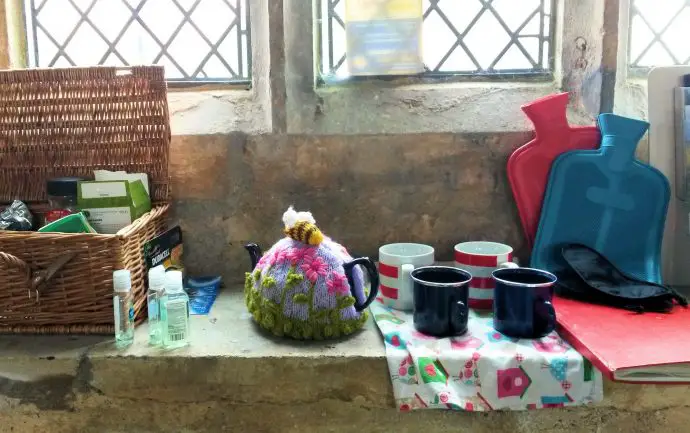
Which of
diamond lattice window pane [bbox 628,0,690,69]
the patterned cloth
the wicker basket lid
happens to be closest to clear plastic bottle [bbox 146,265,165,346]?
the wicker basket lid

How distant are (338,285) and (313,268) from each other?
5 cm

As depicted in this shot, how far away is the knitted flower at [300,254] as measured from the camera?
93 centimetres

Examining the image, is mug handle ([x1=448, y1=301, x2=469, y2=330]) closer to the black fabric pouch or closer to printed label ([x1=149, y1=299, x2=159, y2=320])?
the black fabric pouch

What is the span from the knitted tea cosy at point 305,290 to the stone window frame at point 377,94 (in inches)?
12.8

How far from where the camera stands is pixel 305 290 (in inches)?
35.5

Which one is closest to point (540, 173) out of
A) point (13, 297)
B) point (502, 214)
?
point (502, 214)

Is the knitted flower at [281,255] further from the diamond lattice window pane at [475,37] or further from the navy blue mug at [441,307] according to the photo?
the diamond lattice window pane at [475,37]

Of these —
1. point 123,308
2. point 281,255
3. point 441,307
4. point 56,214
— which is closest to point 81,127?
point 56,214

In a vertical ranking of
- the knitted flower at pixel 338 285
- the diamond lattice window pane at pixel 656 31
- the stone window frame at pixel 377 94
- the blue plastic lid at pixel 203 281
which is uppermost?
the diamond lattice window pane at pixel 656 31

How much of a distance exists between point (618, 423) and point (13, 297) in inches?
37.5

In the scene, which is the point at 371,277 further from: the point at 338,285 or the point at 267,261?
the point at 267,261

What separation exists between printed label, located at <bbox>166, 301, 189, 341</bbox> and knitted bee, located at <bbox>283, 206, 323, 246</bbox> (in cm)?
20

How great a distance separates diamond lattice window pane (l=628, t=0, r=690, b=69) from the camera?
1286mm

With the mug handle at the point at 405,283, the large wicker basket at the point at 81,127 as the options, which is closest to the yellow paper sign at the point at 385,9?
the large wicker basket at the point at 81,127
